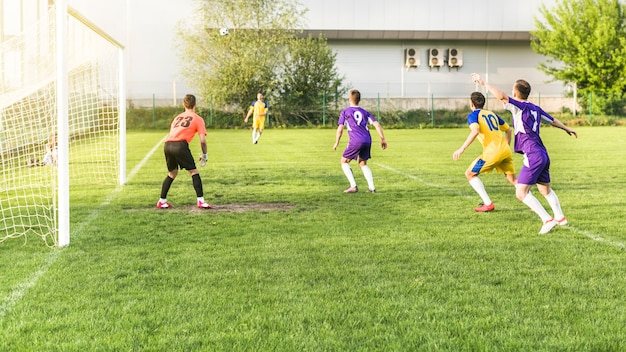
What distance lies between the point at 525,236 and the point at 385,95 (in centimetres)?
3801

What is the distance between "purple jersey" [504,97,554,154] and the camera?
293 inches

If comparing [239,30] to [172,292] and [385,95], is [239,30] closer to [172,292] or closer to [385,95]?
[385,95]

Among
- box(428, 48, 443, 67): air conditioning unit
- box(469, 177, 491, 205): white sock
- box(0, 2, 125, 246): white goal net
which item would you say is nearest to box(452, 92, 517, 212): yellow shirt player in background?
box(469, 177, 491, 205): white sock

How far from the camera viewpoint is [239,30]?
137ft

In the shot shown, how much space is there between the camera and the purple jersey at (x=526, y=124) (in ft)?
24.4

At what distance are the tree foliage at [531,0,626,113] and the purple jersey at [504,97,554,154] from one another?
1581 inches

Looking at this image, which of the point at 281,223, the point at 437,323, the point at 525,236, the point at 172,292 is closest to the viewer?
the point at 437,323

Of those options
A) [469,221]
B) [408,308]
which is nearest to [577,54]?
[469,221]

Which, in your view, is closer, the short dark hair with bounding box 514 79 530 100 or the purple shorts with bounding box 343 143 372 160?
the short dark hair with bounding box 514 79 530 100

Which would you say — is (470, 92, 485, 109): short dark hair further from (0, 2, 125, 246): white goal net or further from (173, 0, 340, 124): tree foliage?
(173, 0, 340, 124): tree foliage

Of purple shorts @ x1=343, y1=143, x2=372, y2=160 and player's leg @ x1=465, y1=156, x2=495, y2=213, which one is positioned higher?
purple shorts @ x1=343, y1=143, x2=372, y2=160

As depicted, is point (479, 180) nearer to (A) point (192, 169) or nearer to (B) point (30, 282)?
(A) point (192, 169)

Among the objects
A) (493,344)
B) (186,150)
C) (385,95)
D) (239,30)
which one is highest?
(239,30)

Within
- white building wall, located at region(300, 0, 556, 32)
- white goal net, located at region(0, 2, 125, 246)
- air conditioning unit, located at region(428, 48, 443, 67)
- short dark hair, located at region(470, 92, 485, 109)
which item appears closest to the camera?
short dark hair, located at region(470, 92, 485, 109)
